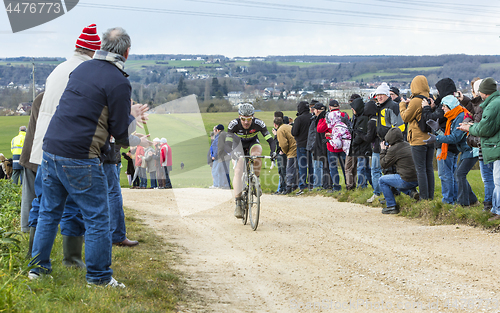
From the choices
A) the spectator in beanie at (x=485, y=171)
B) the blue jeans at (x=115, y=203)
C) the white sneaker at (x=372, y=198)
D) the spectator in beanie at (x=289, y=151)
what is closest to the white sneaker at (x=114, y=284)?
the blue jeans at (x=115, y=203)

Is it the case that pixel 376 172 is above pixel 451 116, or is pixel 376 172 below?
below

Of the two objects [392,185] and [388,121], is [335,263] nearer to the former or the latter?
[392,185]

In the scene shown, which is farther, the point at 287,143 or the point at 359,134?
the point at 287,143

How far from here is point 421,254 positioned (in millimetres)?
7250

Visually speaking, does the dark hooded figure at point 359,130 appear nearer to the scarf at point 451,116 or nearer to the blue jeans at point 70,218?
the scarf at point 451,116

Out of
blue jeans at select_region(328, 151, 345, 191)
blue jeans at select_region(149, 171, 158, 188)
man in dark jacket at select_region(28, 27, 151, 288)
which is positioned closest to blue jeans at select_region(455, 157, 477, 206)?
blue jeans at select_region(328, 151, 345, 191)

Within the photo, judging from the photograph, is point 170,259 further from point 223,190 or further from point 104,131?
point 223,190

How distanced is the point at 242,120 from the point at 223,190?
26.2 ft

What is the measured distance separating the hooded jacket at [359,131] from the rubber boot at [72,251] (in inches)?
320

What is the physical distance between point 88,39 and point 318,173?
10051mm

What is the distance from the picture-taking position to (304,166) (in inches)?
623

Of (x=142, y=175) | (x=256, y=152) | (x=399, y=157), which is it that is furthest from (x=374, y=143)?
(x=142, y=175)

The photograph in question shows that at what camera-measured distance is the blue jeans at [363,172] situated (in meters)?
12.8

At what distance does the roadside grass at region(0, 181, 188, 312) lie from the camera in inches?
166
